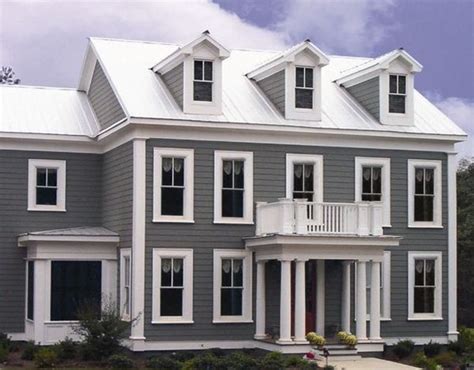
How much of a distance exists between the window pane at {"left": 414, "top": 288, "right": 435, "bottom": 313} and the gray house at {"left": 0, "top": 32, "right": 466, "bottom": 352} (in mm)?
42

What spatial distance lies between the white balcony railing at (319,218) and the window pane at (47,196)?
760 cm

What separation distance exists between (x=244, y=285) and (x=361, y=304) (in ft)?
12.0

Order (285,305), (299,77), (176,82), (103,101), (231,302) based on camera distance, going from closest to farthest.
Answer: (285,305) < (231,302) < (176,82) < (299,77) < (103,101)

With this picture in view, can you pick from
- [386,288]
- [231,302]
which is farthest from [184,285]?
[386,288]

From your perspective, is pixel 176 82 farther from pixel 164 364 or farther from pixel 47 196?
pixel 164 364

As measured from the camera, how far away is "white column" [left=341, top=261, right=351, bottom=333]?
32.3 meters

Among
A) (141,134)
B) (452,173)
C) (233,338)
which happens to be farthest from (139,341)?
(452,173)

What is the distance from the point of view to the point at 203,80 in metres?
32.4

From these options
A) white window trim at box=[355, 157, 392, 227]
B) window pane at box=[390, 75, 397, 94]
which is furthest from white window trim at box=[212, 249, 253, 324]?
window pane at box=[390, 75, 397, 94]

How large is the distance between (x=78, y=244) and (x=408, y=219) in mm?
10841

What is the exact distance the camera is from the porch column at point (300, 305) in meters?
30.2

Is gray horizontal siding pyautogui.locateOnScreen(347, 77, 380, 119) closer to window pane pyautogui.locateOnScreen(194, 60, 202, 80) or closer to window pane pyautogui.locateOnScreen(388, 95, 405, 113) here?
window pane pyautogui.locateOnScreen(388, 95, 405, 113)

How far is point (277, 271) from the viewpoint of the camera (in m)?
32.6

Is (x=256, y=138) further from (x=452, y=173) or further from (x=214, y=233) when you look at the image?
(x=452, y=173)
